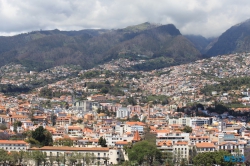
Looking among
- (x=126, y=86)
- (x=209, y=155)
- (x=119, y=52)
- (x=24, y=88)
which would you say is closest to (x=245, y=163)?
(x=209, y=155)

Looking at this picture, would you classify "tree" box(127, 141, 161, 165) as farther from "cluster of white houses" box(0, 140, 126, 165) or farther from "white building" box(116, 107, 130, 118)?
"white building" box(116, 107, 130, 118)

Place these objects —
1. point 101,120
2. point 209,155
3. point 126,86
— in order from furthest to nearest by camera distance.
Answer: point 126,86, point 101,120, point 209,155

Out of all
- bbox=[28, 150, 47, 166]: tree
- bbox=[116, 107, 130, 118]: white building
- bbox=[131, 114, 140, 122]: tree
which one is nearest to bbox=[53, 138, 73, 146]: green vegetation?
bbox=[28, 150, 47, 166]: tree

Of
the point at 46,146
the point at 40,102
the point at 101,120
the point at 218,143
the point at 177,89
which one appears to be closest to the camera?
the point at 46,146

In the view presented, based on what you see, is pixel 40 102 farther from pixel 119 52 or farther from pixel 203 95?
pixel 119 52

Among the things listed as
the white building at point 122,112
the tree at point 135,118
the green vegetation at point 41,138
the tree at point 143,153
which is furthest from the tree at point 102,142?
the white building at point 122,112

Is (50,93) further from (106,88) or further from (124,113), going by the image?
(124,113)

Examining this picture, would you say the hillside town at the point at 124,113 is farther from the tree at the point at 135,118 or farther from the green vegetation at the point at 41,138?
the green vegetation at the point at 41,138
